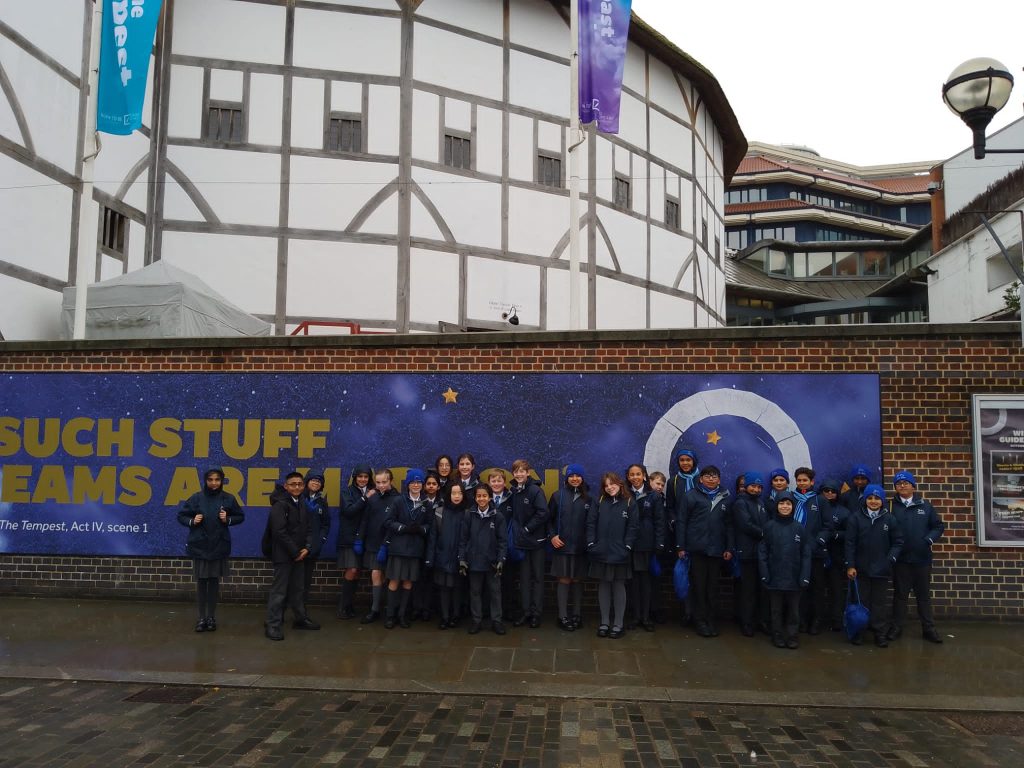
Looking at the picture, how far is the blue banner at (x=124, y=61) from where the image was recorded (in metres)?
11.0

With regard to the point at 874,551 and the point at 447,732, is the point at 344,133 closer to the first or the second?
the point at 874,551

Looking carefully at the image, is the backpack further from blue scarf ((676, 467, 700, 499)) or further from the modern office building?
the modern office building

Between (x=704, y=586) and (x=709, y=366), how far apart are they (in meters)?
2.27

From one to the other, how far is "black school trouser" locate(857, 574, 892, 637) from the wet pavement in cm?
20

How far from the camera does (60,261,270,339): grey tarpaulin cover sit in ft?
40.0

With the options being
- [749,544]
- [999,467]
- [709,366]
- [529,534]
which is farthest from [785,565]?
[999,467]

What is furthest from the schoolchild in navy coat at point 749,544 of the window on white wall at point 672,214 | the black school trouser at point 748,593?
the window on white wall at point 672,214

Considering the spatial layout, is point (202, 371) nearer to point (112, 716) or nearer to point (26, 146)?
point (112, 716)

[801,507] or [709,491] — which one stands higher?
[709,491]

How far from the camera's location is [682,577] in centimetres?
723

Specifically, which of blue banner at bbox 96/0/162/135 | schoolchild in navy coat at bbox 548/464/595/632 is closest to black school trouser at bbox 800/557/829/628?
schoolchild in navy coat at bbox 548/464/595/632

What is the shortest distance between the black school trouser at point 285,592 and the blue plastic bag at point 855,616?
16.3 feet

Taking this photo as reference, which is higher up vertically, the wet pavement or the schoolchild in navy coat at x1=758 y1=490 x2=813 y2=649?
the schoolchild in navy coat at x1=758 y1=490 x2=813 y2=649

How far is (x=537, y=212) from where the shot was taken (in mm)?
17531
